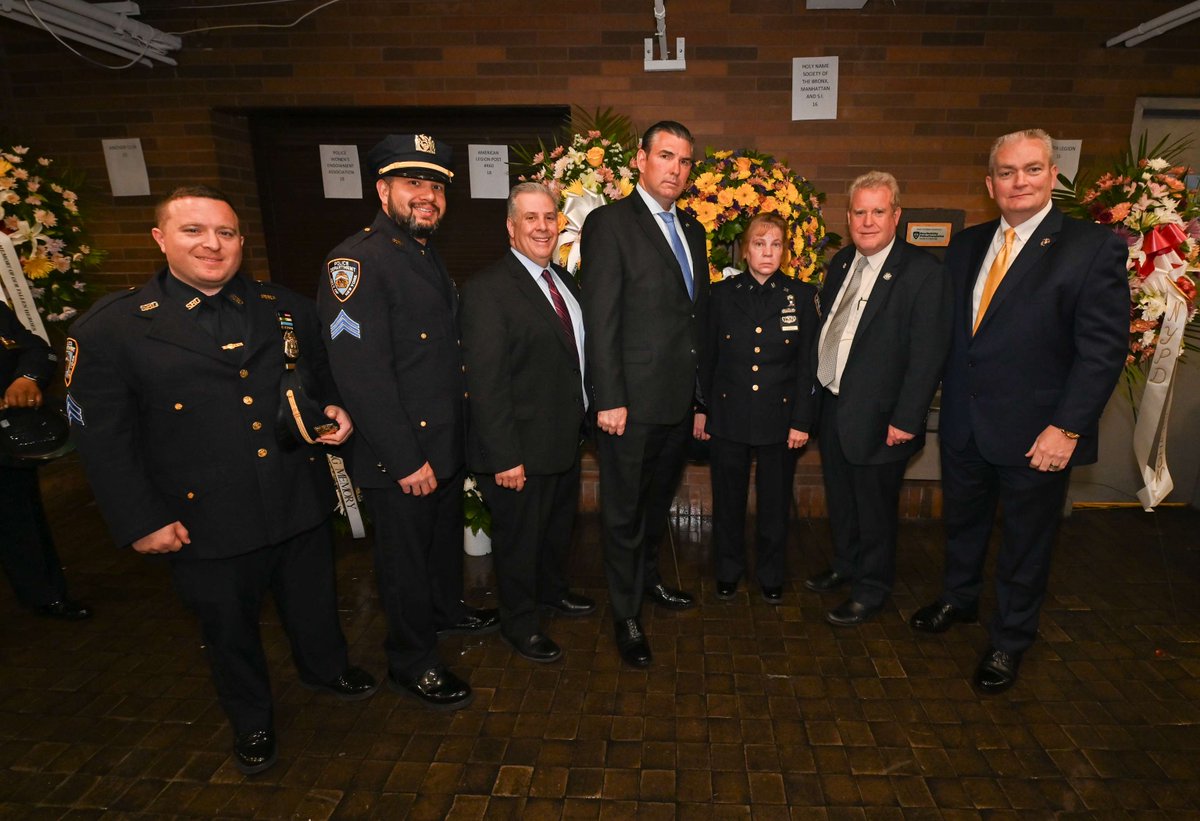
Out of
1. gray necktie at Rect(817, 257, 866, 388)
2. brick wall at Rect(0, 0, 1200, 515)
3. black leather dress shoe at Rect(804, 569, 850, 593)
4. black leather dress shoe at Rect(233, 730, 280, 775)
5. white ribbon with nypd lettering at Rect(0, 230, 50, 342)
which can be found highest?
brick wall at Rect(0, 0, 1200, 515)

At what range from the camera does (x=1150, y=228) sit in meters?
3.33

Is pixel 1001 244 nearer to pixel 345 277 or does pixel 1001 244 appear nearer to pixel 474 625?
pixel 345 277

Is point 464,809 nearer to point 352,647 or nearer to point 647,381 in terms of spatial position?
point 352,647

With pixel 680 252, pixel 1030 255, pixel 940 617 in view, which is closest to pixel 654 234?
pixel 680 252

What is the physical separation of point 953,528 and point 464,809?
2.46 meters

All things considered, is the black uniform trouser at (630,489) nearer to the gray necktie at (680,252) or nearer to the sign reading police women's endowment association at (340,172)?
the gray necktie at (680,252)

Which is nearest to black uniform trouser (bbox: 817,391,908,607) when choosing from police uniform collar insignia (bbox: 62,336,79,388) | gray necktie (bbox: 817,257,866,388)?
gray necktie (bbox: 817,257,866,388)

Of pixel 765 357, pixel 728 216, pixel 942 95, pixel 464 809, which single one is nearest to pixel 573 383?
pixel 765 357

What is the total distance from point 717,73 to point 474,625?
12.2 ft

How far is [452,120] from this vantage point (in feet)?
15.2

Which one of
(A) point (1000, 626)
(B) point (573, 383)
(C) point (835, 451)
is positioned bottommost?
(A) point (1000, 626)

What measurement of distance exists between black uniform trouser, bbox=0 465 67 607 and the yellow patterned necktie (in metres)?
4.47

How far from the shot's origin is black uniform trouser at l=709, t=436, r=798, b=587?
328 centimetres

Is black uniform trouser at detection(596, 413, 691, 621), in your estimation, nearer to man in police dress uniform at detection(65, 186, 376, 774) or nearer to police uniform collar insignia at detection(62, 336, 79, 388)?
man in police dress uniform at detection(65, 186, 376, 774)
